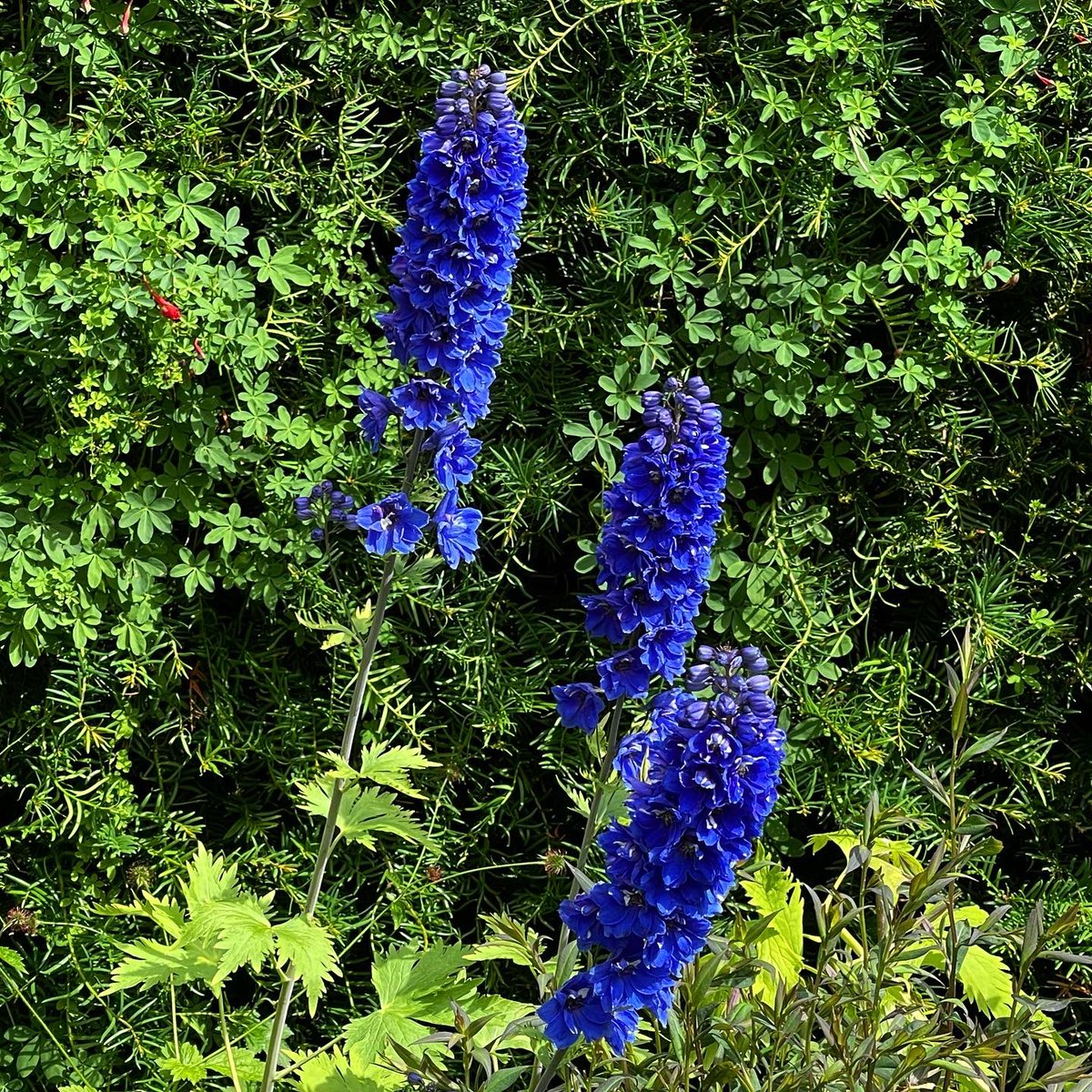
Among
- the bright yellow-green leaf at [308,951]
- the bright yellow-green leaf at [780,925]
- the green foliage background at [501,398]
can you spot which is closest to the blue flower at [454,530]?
the green foliage background at [501,398]

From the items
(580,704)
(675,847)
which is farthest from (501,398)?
(675,847)

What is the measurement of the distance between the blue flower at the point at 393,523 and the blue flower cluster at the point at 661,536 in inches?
14.6

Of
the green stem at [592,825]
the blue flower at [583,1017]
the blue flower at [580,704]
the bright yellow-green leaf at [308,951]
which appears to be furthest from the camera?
the bright yellow-green leaf at [308,951]

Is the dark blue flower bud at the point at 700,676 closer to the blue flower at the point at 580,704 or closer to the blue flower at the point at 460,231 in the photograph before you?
the blue flower at the point at 580,704

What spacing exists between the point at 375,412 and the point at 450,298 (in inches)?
10.4

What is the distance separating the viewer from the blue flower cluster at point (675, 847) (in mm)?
1488

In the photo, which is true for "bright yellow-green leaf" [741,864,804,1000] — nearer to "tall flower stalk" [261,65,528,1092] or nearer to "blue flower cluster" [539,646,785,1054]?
"blue flower cluster" [539,646,785,1054]

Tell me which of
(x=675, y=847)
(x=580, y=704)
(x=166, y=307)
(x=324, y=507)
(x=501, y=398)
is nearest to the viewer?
(x=675, y=847)

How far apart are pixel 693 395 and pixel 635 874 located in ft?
2.03

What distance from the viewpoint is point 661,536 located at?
1.68 m

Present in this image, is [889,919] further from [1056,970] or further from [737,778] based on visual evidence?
[1056,970]

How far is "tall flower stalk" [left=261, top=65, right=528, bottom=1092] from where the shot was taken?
188 cm

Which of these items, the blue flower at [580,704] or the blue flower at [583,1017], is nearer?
the blue flower at [583,1017]

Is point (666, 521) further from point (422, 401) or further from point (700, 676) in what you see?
point (422, 401)
